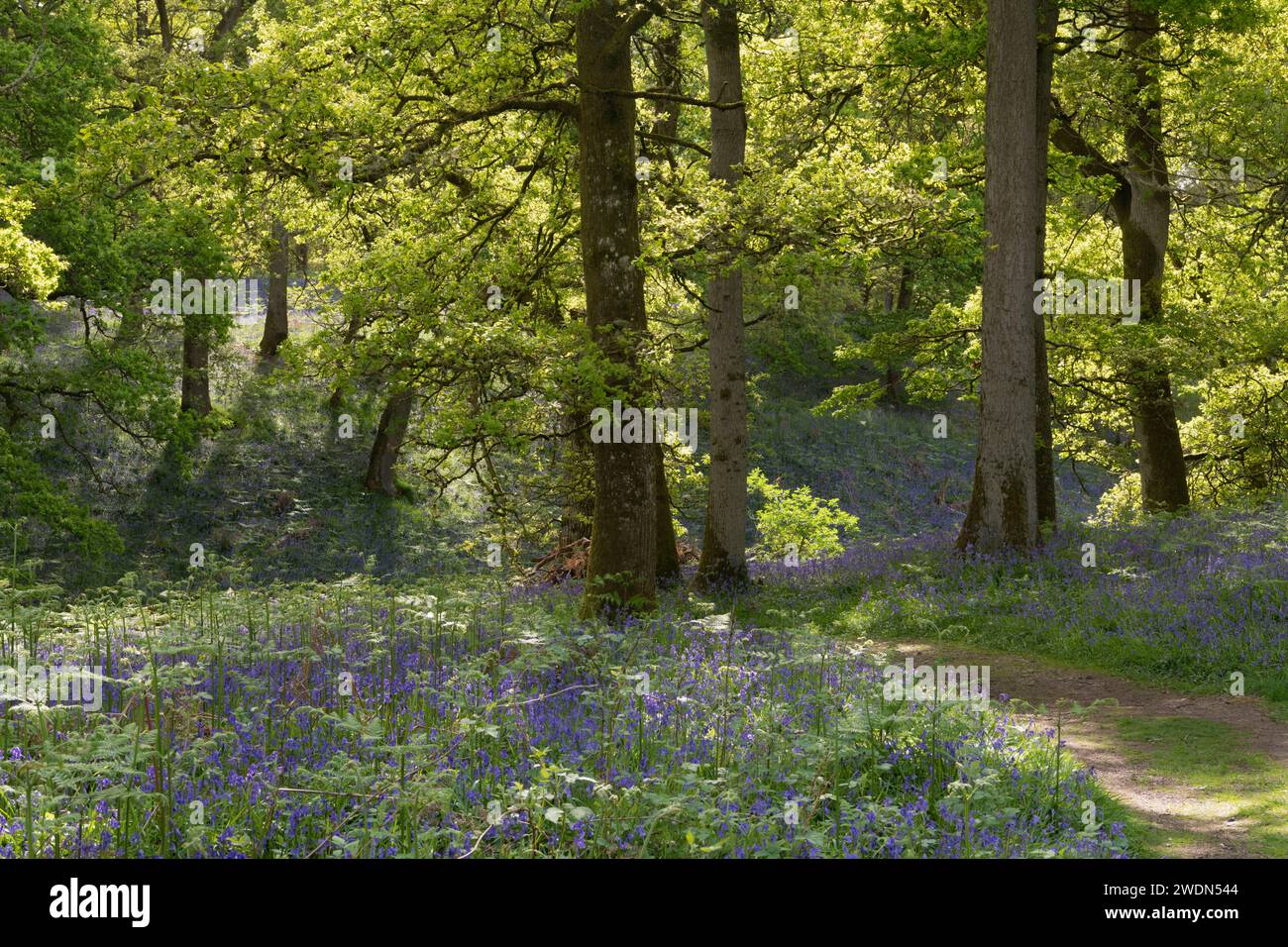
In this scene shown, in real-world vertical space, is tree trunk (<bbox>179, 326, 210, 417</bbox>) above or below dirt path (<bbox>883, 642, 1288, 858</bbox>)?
above

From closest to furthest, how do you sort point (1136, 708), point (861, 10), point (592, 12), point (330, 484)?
point (1136, 708), point (592, 12), point (861, 10), point (330, 484)

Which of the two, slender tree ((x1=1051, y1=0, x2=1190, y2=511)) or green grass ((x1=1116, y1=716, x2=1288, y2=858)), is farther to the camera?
slender tree ((x1=1051, y1=0, x2=1190, y2=511))

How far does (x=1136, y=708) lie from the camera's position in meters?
9.53

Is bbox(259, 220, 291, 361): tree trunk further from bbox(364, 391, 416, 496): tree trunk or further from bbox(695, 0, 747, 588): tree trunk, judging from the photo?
bbox(695, 0, 747, 588): tree trunk

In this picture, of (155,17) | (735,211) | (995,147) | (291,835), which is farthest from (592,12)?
(155,17)

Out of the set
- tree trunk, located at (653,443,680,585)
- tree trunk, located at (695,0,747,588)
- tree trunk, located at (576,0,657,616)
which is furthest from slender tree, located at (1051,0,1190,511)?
tree trunk, located at (576,0,657,616)

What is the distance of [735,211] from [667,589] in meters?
5.95

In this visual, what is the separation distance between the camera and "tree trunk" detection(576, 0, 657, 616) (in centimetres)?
1129

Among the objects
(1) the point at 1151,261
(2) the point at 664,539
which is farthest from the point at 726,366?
(1) the point at 1151,261

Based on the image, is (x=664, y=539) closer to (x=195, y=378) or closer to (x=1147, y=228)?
(x=1147, y=228)

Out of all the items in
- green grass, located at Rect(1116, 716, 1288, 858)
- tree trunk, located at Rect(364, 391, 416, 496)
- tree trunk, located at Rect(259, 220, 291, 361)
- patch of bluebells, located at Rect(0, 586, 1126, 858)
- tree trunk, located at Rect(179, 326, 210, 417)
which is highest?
tree trunk, located at Rect(259, 220, 291, 361)

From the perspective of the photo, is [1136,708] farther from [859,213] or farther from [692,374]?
[692,374]

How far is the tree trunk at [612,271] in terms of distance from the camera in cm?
1129

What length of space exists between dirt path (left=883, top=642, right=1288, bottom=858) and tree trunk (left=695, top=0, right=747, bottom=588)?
432 cm
